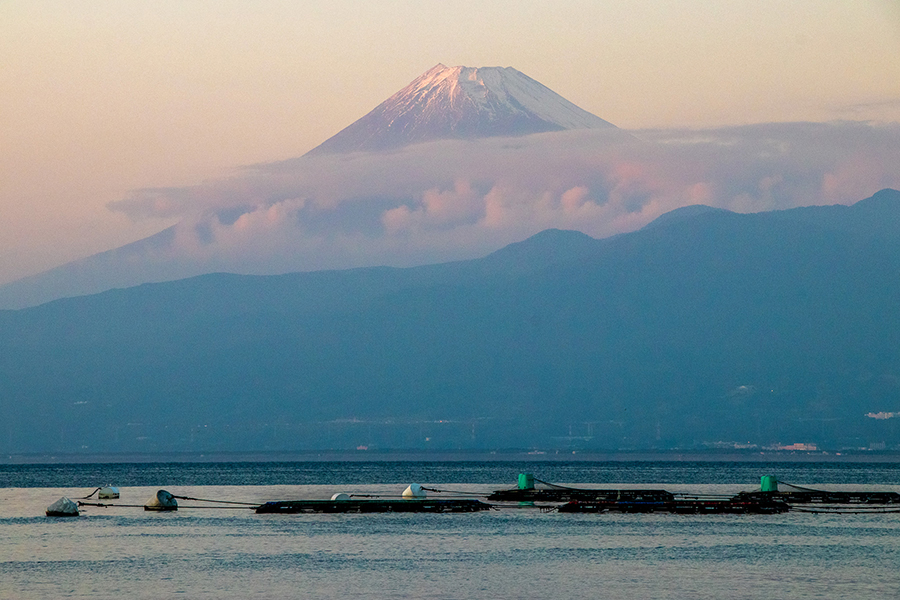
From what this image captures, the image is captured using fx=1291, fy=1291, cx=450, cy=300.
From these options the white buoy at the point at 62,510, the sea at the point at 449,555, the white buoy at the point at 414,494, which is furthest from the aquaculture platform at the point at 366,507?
the white buoy at the point at 62,510

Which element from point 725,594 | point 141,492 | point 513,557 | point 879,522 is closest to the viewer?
point 725,594

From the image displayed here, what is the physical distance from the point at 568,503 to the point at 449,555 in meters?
33.3

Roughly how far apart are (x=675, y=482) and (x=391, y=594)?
395 feet

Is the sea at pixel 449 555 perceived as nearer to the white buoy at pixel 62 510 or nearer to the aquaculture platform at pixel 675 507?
the white buoy at pixel 62 510

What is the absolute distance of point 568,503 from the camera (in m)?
101

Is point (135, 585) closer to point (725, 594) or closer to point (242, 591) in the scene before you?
point (242, 591)

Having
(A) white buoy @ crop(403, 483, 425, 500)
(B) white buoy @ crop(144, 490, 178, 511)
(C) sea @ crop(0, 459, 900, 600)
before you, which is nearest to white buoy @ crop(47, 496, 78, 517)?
(C) sea @ crop(0, 459, 900, 600)

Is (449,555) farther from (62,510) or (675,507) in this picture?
(62,510)

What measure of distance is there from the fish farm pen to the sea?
1.97m

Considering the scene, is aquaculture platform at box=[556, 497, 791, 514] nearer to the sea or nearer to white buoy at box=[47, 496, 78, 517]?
the sea

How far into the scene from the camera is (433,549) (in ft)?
237

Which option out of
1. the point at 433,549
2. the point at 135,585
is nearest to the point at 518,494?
the point at 433,549

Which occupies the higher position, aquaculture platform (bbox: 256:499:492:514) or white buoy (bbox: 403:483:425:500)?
white buoy (bbox: 403:483:425:500)

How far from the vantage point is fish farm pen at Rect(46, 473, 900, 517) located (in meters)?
98.1
